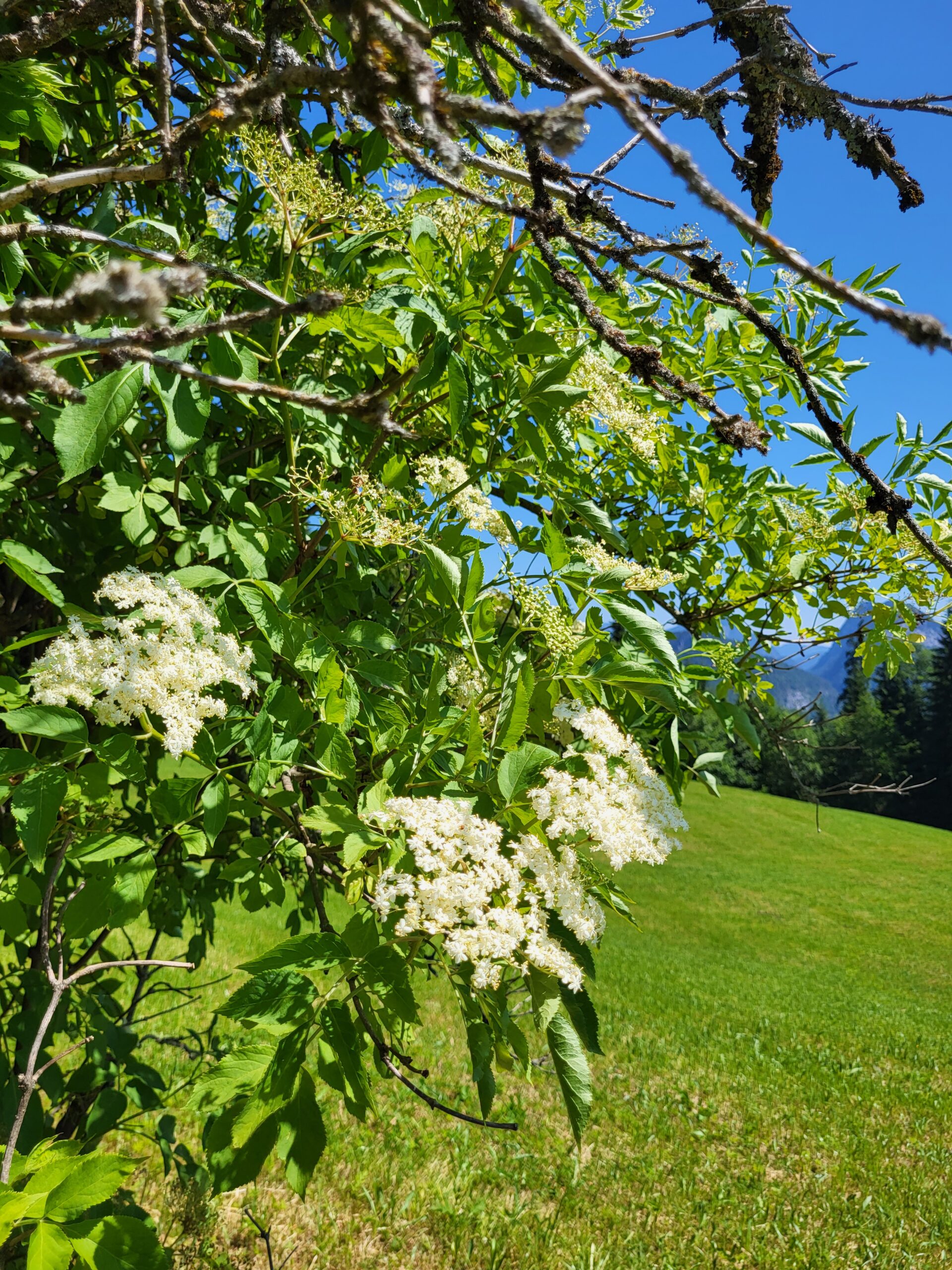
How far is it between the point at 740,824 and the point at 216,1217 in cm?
2955

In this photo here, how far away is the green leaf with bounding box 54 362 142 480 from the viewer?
1435mm

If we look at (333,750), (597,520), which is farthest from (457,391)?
(333,750)

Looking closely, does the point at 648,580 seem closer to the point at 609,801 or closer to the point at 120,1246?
the point at 609,801

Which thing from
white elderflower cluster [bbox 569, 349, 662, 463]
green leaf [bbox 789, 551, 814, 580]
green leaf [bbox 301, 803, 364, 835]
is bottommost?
green leaf [bbox 301, 803, 364, 835]

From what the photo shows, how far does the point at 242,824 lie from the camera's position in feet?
8.93

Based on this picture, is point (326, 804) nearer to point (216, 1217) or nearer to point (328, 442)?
point (328, 442)

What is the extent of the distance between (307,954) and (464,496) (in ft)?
3.64

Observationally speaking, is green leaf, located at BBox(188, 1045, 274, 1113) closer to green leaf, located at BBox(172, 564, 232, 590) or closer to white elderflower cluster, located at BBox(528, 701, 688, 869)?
white elderflower cluster, located at BBox(528, 701, 688, 869)

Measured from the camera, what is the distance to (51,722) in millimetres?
1420

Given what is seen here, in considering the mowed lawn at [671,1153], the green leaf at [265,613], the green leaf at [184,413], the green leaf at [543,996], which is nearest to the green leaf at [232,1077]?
the green leaf at [543,996]

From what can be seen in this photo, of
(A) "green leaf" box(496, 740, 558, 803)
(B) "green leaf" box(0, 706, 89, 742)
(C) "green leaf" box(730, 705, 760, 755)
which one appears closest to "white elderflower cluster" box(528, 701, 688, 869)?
(A) "green leaf" box(496, 740, 558, 803)

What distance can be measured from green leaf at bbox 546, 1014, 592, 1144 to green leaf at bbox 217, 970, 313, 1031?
1.47ft

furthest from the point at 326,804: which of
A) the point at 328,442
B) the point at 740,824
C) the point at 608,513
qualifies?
the point at 740,824

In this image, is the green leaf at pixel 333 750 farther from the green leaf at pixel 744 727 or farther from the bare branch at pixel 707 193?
the green leaf at pixel 744 727
